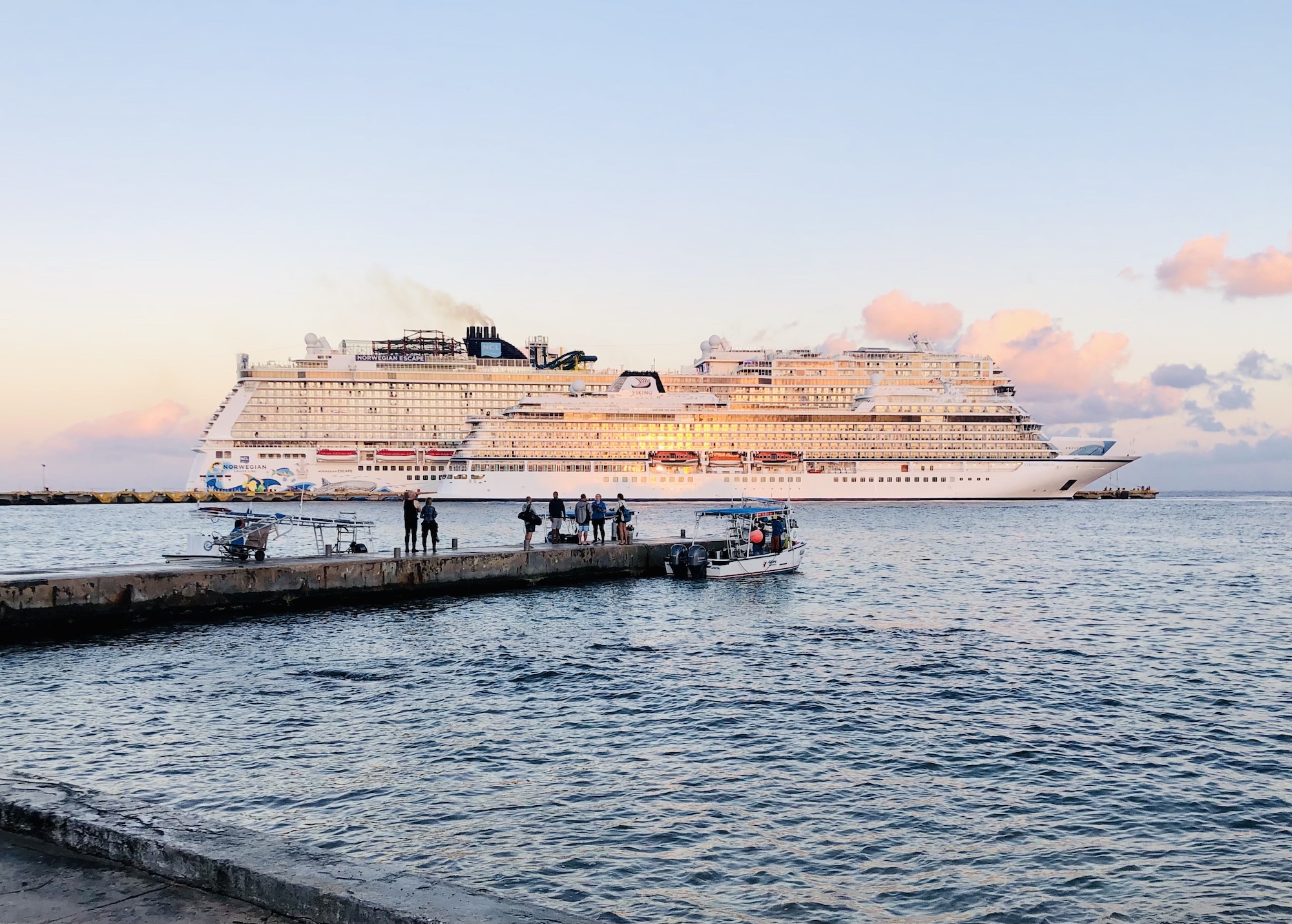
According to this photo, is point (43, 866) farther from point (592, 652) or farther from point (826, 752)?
point (592, 652)

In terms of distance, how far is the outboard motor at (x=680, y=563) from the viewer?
1367 inches

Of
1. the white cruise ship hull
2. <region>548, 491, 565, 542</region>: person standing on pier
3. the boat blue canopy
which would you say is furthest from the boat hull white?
the white cruise ship hull

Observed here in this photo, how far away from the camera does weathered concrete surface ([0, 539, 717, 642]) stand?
21000 mm

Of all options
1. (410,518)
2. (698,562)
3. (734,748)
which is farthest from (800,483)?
(734,748)

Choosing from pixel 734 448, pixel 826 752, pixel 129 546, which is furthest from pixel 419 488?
pixel 826 752

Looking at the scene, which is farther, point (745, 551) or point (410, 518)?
point (745, 551)

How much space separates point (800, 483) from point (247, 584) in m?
81.9

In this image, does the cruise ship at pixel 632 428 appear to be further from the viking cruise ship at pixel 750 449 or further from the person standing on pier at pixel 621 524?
the person standing on pier at pixel 621 524

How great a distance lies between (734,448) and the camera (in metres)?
102

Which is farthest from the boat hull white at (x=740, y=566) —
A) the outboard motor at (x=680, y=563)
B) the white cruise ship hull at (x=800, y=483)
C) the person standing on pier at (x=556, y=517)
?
the white cruise ship hull at (x=800, y=483)

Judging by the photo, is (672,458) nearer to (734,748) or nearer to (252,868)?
(734,748)

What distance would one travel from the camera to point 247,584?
24.3 meters

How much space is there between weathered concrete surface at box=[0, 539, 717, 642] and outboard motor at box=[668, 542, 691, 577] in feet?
9.11

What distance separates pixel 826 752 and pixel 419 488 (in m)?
99.2
